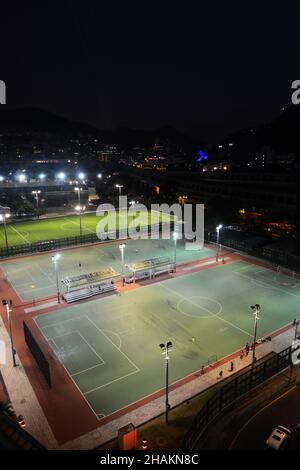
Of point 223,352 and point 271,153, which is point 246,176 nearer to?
point 271,153

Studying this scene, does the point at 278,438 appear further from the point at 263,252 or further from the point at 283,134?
the point at 283,134

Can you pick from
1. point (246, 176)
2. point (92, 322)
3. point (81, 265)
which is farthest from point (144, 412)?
point (246, 176)

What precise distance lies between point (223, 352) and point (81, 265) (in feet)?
69.7

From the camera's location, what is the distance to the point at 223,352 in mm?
22125

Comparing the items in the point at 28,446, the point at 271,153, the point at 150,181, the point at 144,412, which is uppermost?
the point at 271,153

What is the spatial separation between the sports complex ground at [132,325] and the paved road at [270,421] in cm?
491

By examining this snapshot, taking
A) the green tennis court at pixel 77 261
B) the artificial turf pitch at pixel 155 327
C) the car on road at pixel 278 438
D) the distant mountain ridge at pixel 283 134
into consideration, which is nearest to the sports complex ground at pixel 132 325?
the artificial turf pitch at pixel 155 327

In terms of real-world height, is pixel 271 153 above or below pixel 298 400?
above

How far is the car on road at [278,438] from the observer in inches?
530

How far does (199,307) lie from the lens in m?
28.2

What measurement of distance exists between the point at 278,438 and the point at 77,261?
30.3m

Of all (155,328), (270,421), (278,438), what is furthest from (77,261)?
(278,438)

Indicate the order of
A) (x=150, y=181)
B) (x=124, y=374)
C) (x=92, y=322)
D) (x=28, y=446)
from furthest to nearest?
(x=150, y=181) < (x=92, y=322) < (x=124, y=374) < (x=28, y=446)
